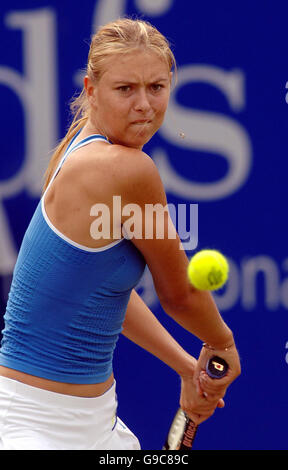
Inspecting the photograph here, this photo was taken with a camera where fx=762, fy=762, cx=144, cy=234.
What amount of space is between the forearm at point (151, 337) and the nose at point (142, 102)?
58 cm

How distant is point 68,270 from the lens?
162 centimetres

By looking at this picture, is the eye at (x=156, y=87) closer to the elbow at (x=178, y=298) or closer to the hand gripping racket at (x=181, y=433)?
the elbow at (x=178, y=298)

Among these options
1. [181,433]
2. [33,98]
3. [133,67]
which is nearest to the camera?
[133,67]

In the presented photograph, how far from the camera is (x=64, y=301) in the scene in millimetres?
1640

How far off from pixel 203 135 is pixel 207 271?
143cm

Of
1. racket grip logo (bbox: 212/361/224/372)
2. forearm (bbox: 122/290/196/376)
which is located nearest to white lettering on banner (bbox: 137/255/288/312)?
forearm (bbox: 122/290/196/376)

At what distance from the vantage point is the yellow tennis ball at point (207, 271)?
157 cm

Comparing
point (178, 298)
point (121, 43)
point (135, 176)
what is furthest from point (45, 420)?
point (121, 43)

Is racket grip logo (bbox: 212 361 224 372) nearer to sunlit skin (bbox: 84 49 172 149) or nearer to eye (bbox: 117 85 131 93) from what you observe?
sunlit skin (bbox: 84 49 172 149)

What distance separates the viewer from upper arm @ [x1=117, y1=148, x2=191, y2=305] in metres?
1.60

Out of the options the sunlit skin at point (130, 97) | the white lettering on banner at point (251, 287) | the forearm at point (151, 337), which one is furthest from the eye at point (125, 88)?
the white lettering on banner at point (251, 287)

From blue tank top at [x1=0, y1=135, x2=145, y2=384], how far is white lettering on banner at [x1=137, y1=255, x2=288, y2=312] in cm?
125

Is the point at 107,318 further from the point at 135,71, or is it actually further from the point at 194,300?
the point at 135,71

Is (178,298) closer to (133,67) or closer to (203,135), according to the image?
(133,67)
